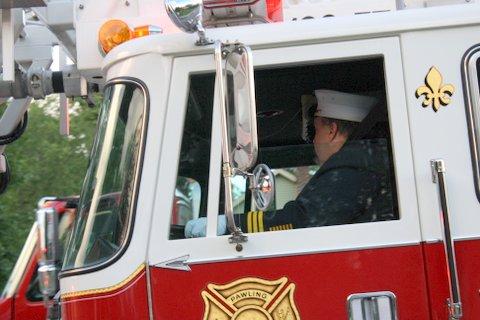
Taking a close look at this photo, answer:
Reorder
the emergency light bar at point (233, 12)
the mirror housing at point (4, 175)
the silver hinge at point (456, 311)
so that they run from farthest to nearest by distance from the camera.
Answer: the mirror housing at point (4, 175), the emergency light bar at point (233, 12), the silver hinge at point (456, 311)

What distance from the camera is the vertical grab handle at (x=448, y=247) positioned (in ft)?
9.96

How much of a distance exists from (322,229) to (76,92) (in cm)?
179

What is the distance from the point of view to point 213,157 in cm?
328

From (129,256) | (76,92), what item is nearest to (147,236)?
(129,256)

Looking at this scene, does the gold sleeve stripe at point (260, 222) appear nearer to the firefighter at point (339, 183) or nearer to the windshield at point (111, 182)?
the firefighter at point (339, 183)

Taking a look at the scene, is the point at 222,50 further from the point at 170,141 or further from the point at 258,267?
the point at 258,267

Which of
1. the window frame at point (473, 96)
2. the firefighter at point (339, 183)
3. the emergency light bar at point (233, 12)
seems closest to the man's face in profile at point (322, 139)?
the firefighter at point (339, 183)

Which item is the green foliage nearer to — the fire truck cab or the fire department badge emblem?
the fire truck cab

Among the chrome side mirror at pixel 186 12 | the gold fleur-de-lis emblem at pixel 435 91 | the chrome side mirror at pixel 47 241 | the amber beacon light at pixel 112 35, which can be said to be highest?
the amber beacon light at pixel 112 35

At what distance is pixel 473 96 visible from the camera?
3250mm

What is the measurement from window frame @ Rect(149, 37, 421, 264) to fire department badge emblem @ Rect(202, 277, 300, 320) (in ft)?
0.33

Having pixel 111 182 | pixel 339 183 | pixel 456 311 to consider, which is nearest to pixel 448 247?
pixel 456 311

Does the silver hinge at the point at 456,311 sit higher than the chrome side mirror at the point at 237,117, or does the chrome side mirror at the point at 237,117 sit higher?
the chrome side mirror at the point at 237,117

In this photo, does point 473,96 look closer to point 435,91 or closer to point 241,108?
point 435,91
